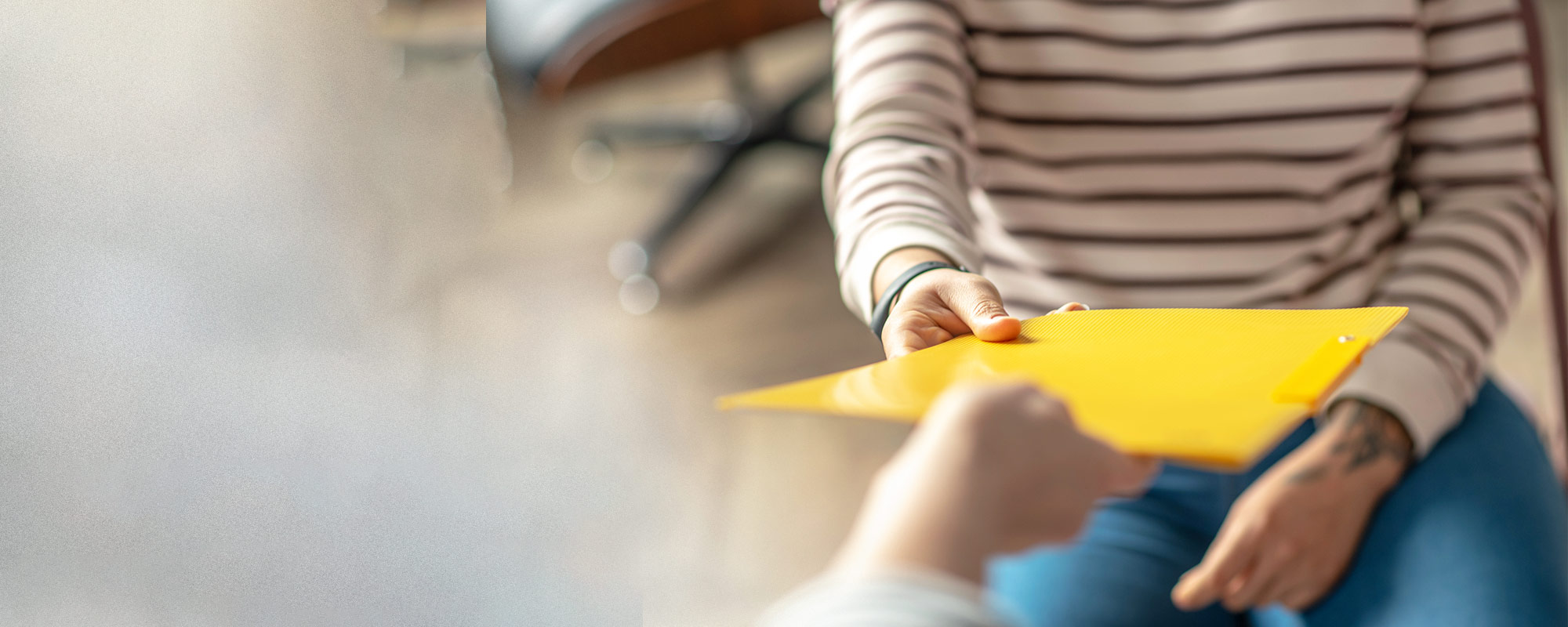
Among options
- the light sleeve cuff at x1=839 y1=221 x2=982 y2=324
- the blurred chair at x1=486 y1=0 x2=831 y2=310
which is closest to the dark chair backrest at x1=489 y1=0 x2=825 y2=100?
the blurred chair at x1=486 y1=0 x2=831 y2=310

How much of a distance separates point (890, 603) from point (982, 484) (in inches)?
2.4

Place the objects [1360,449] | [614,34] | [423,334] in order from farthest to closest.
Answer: [423,334], [614,34], [1360,449]

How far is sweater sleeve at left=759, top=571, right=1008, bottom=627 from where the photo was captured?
0.87ft

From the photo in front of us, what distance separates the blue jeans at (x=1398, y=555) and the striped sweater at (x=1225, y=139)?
0.06 meters

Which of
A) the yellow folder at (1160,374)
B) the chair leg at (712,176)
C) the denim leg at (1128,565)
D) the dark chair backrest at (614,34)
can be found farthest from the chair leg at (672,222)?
the yellow folder at (1160,374)

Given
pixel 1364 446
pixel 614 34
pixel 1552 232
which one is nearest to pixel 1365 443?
pixel 1364 446

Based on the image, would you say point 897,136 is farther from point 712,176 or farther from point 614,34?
point 712,176

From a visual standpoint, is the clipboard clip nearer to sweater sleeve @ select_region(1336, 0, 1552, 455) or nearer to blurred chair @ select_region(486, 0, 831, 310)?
sweater sleeve @ select_region(1336, 0, 1552, 455)

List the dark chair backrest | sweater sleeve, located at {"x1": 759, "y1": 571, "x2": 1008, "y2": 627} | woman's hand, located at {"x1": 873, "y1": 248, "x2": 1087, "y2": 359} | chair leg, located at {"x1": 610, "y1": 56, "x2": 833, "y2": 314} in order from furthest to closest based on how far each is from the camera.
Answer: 1. chair leg, located at {"x1": 610, "y1": 56, "x2": 833, "y2": 314}
2. the dark chair backrest
3. woman's hand, located at {"x1": 873, "y1": 248, "x2": 1087, "y2": 359}
4. sweater sleeve, located at {"x1": 759, "y1": 571, "x2": 1008, "y2": 627}

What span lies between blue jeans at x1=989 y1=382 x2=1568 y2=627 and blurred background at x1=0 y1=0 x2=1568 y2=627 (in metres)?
0.21

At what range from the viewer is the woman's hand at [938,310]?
0.50m

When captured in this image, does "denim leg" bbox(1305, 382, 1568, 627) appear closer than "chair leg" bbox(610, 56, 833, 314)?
Yes

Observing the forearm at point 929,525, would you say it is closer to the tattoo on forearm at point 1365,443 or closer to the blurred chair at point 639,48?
the tattoo on forearm at point 1365,443

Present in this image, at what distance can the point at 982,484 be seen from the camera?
0.31 m
